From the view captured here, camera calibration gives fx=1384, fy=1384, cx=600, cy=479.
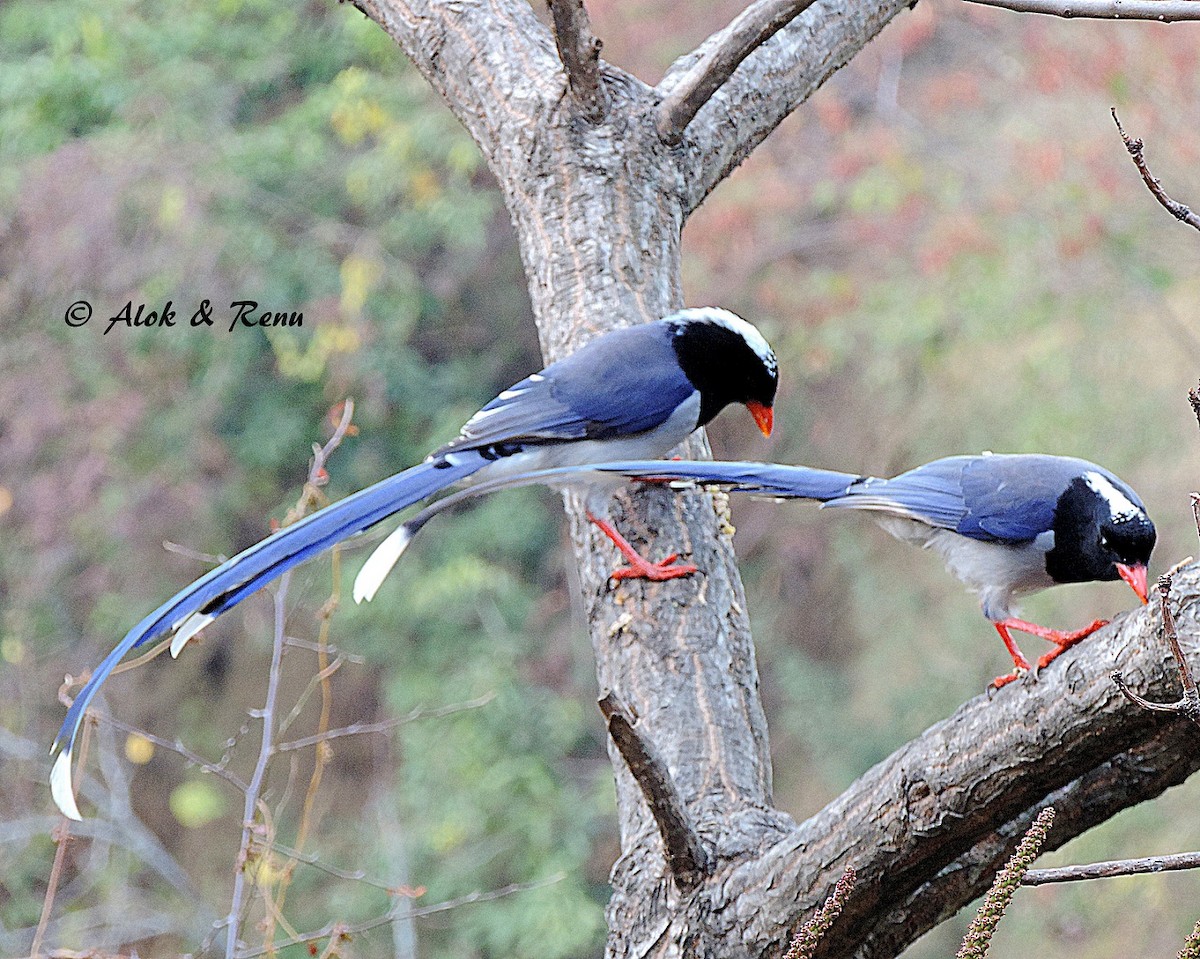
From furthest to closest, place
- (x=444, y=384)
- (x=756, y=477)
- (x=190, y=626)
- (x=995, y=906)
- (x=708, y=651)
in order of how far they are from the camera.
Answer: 1. (x=444, y=384)
2. (x=708, y=651)
3. (x=756, y=477)
4. (x=190, y=626)
5. (x=995, y=906)

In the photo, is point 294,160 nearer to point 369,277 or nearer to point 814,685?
point 369,277

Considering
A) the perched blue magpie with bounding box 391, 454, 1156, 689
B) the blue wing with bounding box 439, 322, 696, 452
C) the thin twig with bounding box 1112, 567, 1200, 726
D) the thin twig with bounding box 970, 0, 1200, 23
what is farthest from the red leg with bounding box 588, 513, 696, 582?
the thin twig with bounding box 970, 0, 1200, 23

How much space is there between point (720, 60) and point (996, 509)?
95cm

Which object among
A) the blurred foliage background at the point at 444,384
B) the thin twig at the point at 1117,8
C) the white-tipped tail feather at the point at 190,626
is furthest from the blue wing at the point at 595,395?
the blurred foliage background at the point at 444,384

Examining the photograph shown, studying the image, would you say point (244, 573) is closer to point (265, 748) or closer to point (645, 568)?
point (265, 748)

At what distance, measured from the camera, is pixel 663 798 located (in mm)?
1762

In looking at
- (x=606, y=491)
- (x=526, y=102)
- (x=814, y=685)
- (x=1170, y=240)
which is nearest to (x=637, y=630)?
(x=606, y=491)

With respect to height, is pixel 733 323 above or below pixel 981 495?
above

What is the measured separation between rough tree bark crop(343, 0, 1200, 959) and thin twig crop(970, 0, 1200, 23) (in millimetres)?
538

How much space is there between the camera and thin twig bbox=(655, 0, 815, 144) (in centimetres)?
235

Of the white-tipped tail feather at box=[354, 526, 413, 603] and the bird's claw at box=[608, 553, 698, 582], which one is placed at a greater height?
the white-tipped tail feather at box=[354, 526, 413, 603]

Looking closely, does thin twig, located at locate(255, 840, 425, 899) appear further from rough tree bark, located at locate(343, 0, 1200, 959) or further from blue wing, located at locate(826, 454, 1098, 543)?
blue wing, located at locate(826, 454, 1098, 543)

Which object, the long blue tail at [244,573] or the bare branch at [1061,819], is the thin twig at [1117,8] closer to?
the bare branch at [1061,819]

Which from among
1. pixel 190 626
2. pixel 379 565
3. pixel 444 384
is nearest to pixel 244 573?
pixel 190 626
